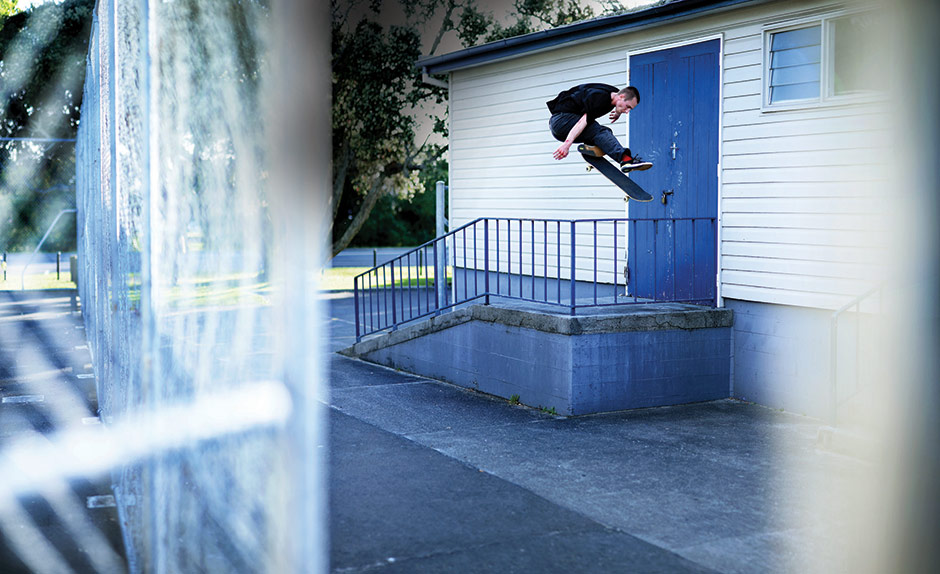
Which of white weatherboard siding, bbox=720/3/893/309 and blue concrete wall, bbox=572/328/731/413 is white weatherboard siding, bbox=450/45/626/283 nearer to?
white weatherboard siding, bbox=720/3/893/309

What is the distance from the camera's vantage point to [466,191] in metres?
12.8

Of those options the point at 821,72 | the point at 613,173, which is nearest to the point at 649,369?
the point at 613,173

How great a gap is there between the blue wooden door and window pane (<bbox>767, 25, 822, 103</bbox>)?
2.10ft

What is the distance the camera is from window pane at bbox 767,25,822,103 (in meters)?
7.98

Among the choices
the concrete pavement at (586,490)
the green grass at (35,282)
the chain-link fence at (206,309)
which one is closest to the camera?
the chain-link fence at (206,309)

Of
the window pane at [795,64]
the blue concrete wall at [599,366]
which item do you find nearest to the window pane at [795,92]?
the window pane at [795,64]

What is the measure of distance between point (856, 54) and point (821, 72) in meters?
0.34

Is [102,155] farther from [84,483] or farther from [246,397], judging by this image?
[246,397]

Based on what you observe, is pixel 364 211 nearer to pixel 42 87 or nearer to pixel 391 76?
pixel 391 76

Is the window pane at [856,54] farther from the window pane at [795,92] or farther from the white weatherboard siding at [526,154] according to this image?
the white weatherboard siding at [526,154]

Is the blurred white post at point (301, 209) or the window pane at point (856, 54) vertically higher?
the window pane at point (856, 54)

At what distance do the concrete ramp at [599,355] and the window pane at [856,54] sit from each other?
7.76ft

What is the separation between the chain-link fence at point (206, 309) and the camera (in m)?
2.16

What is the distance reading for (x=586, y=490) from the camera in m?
5.74
